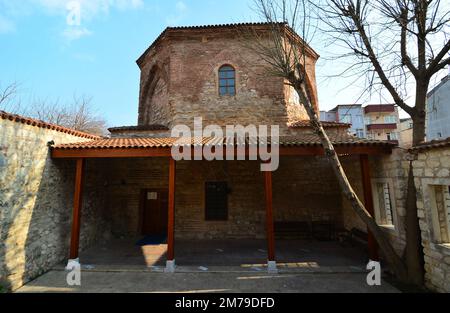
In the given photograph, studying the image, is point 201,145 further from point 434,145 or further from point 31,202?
point 434,145

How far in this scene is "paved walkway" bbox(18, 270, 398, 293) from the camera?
16.2 feet

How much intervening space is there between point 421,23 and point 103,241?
38.6 feet

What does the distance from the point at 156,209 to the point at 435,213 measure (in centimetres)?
926

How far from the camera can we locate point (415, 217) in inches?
199

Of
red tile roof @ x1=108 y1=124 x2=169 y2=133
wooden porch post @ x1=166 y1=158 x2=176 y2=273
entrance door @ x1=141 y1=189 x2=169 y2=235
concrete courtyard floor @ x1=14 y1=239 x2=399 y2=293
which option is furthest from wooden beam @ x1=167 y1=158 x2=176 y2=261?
red tile roof @ x1=108 y1=124 x2=169 y2=133

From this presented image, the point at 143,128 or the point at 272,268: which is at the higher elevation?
the point at 143,128

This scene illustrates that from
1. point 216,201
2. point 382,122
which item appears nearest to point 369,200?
point 216,201

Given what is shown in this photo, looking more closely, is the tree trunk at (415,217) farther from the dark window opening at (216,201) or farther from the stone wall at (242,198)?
the dark window opening at (216,201)

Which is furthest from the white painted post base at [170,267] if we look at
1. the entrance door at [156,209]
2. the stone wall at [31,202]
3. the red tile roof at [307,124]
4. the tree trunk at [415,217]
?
the red tile roof at [307,124]

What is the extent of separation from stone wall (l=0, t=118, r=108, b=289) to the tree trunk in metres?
8.81

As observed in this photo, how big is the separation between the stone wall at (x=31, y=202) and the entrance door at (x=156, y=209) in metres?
3.34

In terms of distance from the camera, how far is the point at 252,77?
10.5m

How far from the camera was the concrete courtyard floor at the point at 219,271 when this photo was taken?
5027 mm

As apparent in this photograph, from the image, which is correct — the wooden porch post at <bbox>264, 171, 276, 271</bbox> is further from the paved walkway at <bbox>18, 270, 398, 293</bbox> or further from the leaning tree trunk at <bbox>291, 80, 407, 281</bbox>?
the leaning tree trunk at <bbox>291, 80, 407, 281</bbox>
